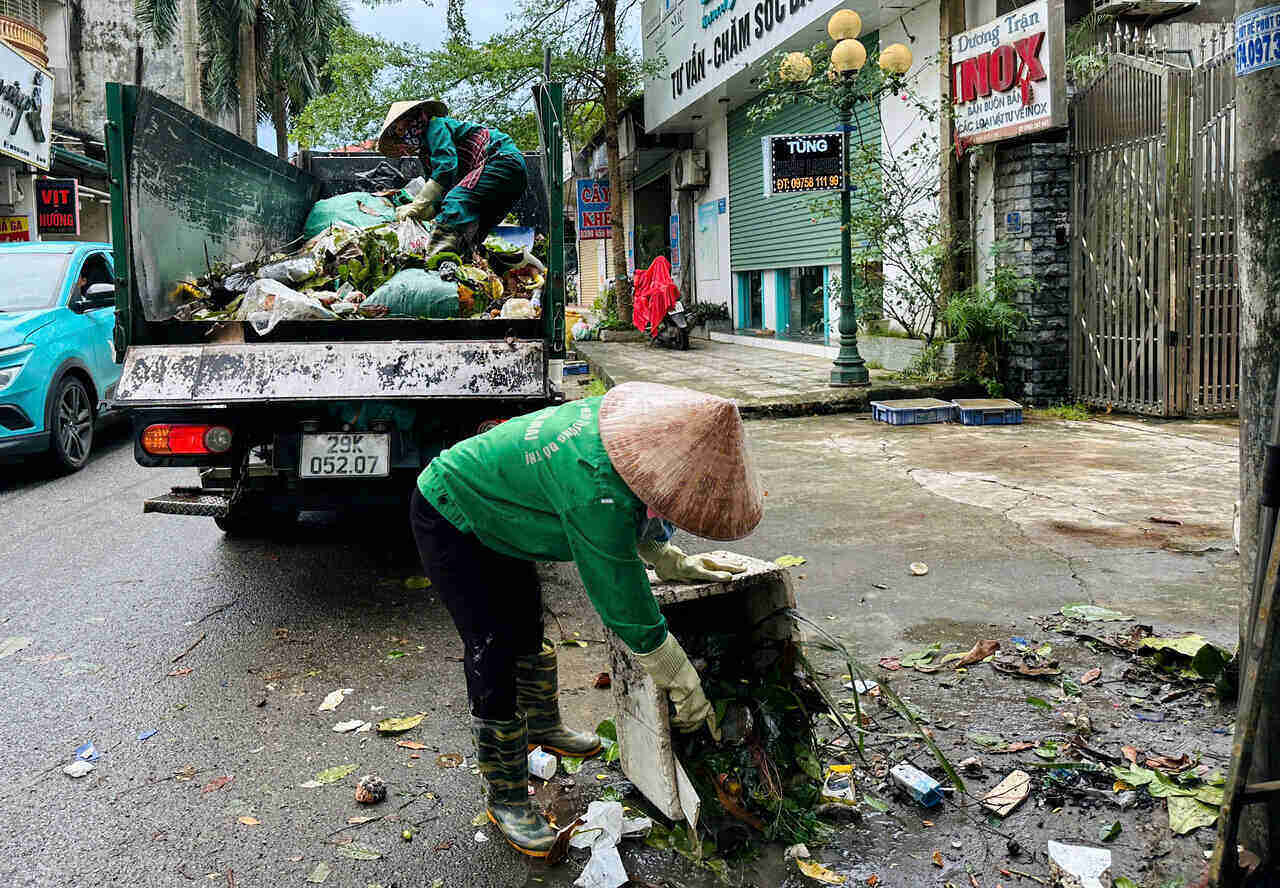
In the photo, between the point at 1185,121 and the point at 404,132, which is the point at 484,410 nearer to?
the point at 404,132

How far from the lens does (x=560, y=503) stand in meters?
2.53

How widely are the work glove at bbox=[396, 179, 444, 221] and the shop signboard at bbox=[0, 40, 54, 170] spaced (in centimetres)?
1148

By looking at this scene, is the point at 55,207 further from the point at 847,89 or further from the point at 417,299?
the point at 417,299

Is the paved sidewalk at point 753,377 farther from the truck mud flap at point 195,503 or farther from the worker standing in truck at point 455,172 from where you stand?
the truck mud flap at point 195,503

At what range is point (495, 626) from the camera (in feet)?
9.37

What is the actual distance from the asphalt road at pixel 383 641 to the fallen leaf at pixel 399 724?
0.05 meters

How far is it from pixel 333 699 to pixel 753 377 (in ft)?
29.3

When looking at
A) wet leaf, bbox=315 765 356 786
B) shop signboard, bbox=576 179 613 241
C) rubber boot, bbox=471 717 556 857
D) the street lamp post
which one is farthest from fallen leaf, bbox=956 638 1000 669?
shop signboard, bbox=576 179 613 241

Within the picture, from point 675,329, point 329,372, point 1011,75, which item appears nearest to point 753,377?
point 1011,75

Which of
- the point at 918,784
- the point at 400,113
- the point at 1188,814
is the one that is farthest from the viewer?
the point at 400,113

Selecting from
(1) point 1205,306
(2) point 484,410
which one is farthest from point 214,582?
(1) point 1205,306

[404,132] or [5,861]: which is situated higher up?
[404,132]

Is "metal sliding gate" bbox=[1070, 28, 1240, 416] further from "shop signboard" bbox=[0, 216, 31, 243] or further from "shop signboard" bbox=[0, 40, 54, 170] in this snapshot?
"shop signboard" bbox=[0, 216, 31, 243]

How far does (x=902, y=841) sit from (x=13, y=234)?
19.8 meters
